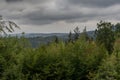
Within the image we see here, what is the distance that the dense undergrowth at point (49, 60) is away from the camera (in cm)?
3044

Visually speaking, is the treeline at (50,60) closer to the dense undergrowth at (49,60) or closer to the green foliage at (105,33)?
the dense undergrowth at (49,60)

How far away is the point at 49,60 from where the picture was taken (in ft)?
108

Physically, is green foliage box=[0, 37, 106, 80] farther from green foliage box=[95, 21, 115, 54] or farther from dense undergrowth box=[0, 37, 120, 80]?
green foliage box=[95, 21, 115, 54]

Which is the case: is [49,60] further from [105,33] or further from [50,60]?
[105,33]

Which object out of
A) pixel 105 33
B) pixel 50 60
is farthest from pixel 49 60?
pixel 105 33

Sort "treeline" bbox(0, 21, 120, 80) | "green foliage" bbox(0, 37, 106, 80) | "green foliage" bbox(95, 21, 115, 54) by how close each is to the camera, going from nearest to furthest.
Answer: "treeline" bbox(0, 21, 120, 80), "green foliage" bbox(0, 37, 106, 80), "green foliage" bbox(95, 21, 115, 54)

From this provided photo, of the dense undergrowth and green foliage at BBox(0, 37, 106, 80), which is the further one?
green foliage at BBox(0, 37, 106, 80)

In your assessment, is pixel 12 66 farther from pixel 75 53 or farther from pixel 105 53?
pixel 105 53

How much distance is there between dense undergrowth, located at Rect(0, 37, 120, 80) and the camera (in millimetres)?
30438

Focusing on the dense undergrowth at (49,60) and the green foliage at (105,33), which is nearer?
the dense undergrowth at (49,60)

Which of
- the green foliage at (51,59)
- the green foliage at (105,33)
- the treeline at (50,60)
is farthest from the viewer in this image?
the green foliage at (105,33)

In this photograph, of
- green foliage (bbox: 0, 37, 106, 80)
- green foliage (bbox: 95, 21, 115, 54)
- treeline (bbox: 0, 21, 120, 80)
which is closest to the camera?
treeline (bbox: 0, 21, 120, 80)

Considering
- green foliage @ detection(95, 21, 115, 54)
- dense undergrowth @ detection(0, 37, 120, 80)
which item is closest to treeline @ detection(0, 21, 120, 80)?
dense undergrowth @ detection(0, 37, 120, 80)

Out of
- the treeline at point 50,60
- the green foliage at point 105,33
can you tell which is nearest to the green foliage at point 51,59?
the treeline at point 50,60
